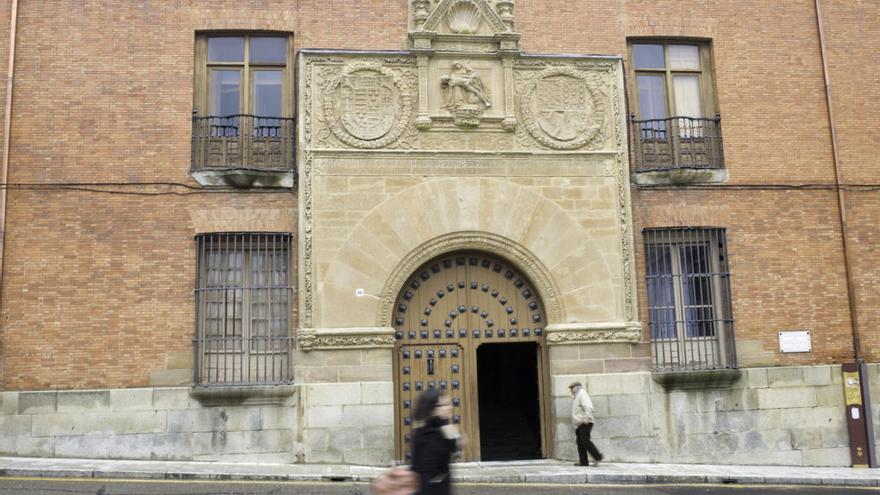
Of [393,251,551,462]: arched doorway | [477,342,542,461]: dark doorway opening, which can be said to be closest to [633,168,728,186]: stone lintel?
[393,251,551,462]: arched doorway

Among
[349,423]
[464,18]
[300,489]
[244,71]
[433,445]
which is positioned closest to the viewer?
[433,445]

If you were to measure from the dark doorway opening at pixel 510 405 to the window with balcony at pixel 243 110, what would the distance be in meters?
5.24

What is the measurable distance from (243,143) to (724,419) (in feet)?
28.9

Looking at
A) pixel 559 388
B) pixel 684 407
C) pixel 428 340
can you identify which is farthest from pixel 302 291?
pixel 684 407

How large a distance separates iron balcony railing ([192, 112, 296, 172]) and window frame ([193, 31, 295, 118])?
20 cm

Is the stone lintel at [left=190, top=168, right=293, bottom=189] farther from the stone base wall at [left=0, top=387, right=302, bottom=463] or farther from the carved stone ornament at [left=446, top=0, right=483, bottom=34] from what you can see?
the carved stone ornament at [left=446, top=0, right=483, bottom=34]

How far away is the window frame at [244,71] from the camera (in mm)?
12797

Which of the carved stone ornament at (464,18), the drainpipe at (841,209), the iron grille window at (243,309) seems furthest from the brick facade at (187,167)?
the carved stone ornament at (464,18)

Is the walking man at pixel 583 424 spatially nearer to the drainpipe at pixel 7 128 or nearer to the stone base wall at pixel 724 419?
the stone base wall at pixel 724 419

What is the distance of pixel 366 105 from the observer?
1273cm

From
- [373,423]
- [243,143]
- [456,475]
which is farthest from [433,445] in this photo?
[243,143]

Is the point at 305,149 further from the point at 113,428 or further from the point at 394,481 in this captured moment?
the point at 394,481

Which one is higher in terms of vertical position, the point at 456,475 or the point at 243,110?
the point at 243,110

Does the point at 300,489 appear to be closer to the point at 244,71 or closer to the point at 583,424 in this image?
the point at 583,424
